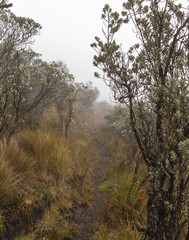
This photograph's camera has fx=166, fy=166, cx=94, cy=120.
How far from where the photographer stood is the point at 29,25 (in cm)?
528

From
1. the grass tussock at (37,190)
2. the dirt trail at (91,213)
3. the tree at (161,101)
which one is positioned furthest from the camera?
the dirt trail at (91,213)

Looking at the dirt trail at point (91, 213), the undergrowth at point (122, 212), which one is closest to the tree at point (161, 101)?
the undergrowth at point (122, 212)

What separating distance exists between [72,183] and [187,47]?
4.30 meters

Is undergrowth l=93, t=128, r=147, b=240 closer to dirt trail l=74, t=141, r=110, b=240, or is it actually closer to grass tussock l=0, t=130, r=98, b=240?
dirt trail l=74, t=141, r=110, b=240

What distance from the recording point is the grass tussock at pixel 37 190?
2.84m

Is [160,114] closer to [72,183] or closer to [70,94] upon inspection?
[72,183]

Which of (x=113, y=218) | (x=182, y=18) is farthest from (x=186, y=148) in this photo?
(x=113, y=218)

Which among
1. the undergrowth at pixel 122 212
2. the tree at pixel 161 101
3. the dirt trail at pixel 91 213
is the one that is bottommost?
the dirt trail at pixel 91 213

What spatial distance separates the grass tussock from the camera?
2836 mm

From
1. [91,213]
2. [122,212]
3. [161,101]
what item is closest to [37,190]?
[91,213]

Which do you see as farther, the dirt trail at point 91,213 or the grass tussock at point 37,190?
the dirt trail at point 91,213

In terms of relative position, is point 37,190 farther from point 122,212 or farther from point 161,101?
point 161,101

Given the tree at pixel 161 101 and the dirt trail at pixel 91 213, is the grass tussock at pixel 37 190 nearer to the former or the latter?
the dirt trail at pixel 91 213

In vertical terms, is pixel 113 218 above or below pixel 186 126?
below
